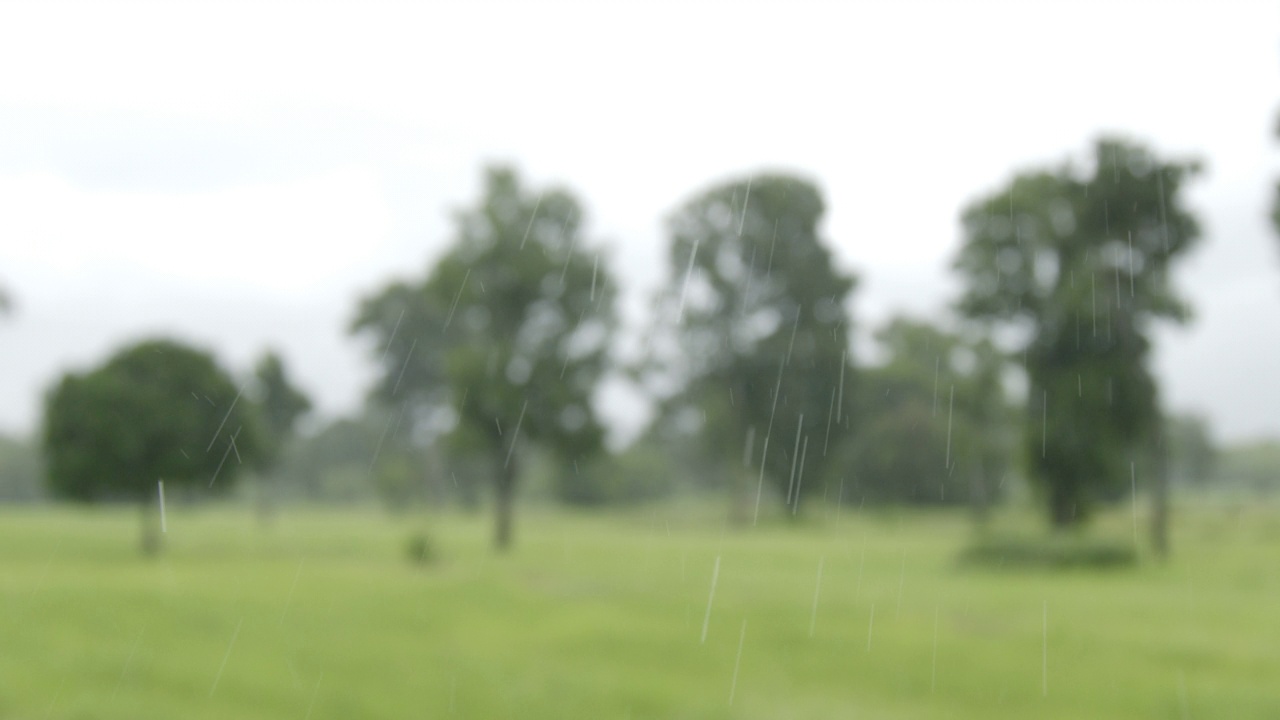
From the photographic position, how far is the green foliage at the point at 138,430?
34.3 metres

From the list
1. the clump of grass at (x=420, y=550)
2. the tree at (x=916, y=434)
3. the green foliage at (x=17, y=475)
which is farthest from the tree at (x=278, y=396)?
the clump of grass at (x=420, y=550)

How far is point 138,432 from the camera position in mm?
34438

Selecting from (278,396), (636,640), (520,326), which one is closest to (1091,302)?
(520,326)

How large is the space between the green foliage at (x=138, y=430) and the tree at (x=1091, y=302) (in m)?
26.4

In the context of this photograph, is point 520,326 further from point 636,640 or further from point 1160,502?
point 636,640

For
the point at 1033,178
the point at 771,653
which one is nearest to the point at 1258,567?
the point at 1033,178

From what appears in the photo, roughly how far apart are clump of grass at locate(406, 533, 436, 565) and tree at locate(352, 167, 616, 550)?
26.3 ft

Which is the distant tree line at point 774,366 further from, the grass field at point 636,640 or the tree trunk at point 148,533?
the grass field at point 636,640

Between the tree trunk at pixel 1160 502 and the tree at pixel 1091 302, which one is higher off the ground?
the tree at pixel 1091 302

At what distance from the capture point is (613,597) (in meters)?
19.0

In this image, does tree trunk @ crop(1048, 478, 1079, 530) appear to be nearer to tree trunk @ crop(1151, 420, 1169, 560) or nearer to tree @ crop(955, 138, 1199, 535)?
tree @ crop(955, 138, 1199, 535)

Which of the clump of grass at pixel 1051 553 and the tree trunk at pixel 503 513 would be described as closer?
the clump of grass at pixel 1051 553

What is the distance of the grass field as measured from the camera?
10508 millimetres

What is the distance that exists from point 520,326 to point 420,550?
13.5m
